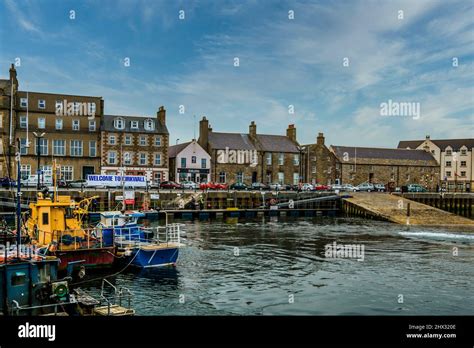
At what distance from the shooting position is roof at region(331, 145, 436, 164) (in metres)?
94.2

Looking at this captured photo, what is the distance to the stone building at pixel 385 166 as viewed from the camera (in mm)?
92625

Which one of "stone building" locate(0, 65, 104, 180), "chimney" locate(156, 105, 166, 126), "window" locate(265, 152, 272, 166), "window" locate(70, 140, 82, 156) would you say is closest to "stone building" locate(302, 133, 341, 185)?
"window" locate(265, 152, 272, 166)

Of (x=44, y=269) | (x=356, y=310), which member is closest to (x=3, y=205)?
(x=44, y=269)

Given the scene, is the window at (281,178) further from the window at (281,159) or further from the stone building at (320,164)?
the stone building at (320,164)

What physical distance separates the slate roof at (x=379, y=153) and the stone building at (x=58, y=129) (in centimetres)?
4668

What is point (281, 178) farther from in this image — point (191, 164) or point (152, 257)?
point (152, 257)

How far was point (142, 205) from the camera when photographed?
5728 cm

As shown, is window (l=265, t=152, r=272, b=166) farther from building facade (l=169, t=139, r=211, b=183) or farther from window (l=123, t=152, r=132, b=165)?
window (l=123, t=152, r=132, b=165)

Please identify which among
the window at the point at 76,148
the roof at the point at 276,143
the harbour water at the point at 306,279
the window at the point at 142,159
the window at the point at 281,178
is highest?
the roof at the point at 276,143

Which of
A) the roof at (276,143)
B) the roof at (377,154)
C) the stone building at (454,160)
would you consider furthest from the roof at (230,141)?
the stone building at (454,160)

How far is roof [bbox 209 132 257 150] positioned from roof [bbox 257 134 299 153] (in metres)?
2.36
